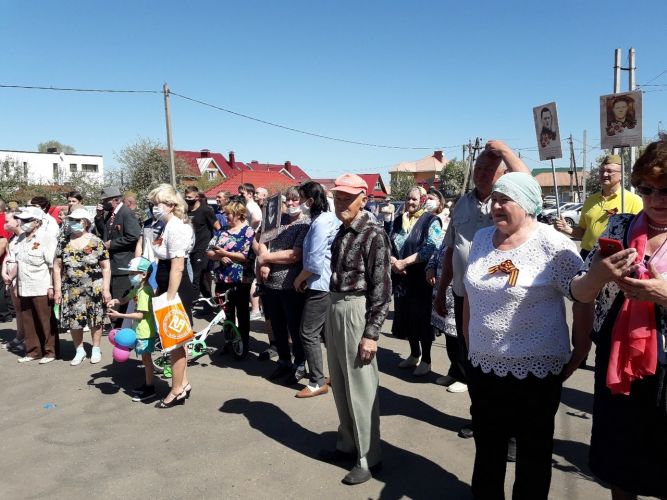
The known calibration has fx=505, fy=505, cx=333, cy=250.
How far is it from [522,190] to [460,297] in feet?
4.22

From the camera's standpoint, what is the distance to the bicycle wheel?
5898mm

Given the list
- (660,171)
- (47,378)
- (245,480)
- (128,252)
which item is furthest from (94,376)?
(660,171)

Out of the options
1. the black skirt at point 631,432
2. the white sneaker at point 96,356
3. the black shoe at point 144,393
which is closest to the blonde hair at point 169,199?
the black shoe at point 144,393

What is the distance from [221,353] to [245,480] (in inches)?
117

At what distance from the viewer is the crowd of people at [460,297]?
1.97 m

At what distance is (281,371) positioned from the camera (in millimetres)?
5230

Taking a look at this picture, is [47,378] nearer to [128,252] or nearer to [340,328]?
[128,252]

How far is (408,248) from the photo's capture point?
17.6 ft

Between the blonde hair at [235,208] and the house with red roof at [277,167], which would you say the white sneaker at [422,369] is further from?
the house with red roof at [277,167]

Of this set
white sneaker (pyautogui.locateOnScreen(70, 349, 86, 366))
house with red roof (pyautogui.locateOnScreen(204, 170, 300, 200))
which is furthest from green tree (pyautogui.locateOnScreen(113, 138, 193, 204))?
white sneaker (pyautogui.locateOnScreen(70, 349, 86, 366))

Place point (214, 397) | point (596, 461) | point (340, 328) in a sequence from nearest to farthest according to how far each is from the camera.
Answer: point (596, 461)
point (340, 328)
point (214, 397)

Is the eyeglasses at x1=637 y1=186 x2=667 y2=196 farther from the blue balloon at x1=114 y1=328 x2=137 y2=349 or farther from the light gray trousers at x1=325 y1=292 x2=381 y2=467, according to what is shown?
the blue balloon at x1=114 y1=328 x2=137 y2=349

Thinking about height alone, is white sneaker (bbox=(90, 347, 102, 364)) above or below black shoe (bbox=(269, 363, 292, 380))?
above

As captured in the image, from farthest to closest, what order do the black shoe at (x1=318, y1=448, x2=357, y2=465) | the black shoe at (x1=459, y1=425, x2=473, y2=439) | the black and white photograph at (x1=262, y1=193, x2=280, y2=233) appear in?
the black and white photograph at (x1=262, y1=193, x2=280, y2=233) → the black shoe at (x1=459, y1=425, x2=473, y2=439) → the black shoe at (x1=318, y1=448, x2=357, y2=465)
